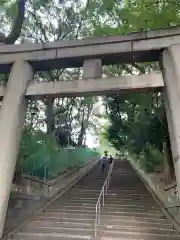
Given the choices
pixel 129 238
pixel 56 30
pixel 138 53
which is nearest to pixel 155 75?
pixel 138 53

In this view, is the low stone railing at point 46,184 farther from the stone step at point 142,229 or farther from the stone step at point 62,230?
the stone step at point 142,229

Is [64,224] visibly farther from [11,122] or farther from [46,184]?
[11,122]

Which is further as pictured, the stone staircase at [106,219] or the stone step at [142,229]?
the stone step at [142,229]

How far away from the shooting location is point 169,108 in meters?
5.68

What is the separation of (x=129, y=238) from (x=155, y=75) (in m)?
4.04

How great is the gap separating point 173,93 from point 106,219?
15.5 ft

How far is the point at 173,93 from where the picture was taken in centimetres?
568

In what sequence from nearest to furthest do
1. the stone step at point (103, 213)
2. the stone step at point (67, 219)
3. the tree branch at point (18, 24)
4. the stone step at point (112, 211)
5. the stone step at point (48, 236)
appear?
the stone step at point (48, 236)
the stone step at point (67, 219)
the stone step at point (103, 213)
the stone step at point (112, 211)
the tree branch at point (18, 24)

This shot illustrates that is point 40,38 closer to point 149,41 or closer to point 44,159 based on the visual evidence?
point 44,159

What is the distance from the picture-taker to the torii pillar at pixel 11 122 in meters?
5.80

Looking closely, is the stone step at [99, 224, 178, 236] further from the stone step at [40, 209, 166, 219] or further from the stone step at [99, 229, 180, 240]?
the stone step at [40, 209, 166, 219]

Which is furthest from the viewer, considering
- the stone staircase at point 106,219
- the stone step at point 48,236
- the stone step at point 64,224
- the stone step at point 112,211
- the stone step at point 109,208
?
the stone step at point 109,208

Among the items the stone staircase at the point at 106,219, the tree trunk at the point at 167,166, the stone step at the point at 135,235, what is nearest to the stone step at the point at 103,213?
the stone staircase at the point at 106,219

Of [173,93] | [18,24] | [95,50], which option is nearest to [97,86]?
[95,50]
